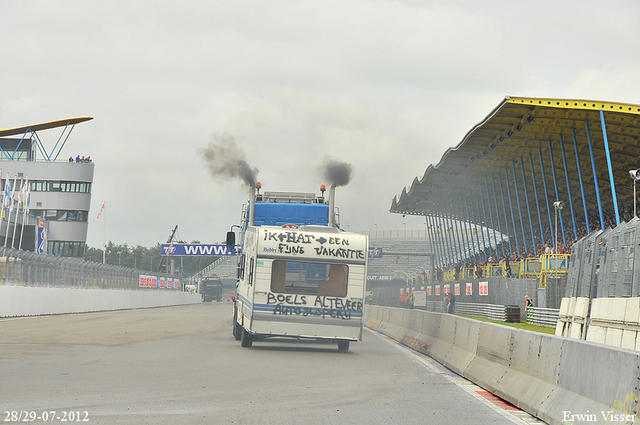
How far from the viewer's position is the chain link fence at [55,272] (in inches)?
1272

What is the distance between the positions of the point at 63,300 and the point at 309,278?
23.5 m

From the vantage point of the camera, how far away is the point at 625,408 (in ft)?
21.4

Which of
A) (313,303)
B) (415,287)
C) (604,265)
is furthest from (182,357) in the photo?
(415,287)

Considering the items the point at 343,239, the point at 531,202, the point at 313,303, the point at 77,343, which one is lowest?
the point at 77,343

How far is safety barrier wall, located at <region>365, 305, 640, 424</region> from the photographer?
674cm

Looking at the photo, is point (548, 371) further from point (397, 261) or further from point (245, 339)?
point (397, 261)

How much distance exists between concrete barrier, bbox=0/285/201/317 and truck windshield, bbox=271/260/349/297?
55.2 feet

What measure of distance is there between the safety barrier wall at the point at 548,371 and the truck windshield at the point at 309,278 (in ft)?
9.03

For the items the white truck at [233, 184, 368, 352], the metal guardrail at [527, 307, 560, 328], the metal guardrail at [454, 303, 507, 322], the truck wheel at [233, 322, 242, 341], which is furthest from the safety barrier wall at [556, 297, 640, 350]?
the metal guardrail at [454, 303, 507, 322]

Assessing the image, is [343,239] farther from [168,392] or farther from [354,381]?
[168,392]

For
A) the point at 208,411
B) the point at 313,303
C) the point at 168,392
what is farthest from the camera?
the point at 313,303

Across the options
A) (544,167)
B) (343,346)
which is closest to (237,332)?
(343,346)

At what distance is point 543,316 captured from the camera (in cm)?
2652

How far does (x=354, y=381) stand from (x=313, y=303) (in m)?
5.97
